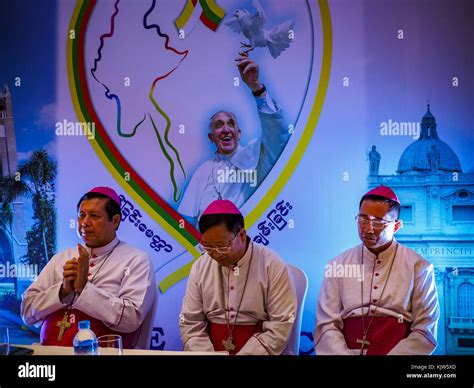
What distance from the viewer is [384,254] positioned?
361 centimetres

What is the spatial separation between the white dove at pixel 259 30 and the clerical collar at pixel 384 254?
123 cm

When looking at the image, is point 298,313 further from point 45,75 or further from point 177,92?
point 45,75

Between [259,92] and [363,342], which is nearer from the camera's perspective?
[363,342]

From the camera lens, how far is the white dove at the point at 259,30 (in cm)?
384

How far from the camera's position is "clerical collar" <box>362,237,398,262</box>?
142 inches

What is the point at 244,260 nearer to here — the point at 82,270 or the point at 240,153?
the point at 240,153

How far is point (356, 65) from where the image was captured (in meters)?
3.81

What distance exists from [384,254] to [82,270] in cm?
160

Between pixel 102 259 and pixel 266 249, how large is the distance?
0.92 m

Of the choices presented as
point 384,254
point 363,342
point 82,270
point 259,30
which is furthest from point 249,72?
point 363,342

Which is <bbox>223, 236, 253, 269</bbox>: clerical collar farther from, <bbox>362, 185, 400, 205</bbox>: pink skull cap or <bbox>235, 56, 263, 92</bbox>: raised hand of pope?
<bbox>235, 56, 263, 92</bbox>: raised hand of pope

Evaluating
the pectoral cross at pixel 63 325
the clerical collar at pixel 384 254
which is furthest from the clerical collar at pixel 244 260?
the pectoral cross at pixel 63 325

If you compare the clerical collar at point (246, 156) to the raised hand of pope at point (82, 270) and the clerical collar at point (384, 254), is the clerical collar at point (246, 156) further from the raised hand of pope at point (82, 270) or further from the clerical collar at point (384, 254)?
the raised hand of pope at point (82, 270)
